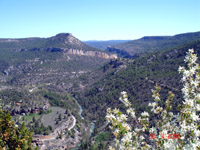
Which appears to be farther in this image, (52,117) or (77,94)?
(77,94)

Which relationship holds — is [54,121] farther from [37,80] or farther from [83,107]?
[37,80]

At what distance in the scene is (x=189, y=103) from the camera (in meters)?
7.77

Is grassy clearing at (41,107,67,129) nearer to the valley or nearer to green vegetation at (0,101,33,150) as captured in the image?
the valley

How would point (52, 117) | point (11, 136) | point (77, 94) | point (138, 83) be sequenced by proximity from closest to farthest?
point (11, 136), point (52, 117), point (138, 83), point (77, 94)

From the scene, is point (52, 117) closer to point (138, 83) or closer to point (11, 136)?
point (138, 83)

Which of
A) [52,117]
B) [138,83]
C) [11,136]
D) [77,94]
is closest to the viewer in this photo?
[11,136]

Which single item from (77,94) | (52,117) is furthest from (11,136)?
(77,94)

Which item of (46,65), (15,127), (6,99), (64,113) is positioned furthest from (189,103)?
(46,65)

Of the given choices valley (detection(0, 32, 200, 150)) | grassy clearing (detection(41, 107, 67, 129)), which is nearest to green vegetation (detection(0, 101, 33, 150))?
valley (detection(0, 32, 200, 150))

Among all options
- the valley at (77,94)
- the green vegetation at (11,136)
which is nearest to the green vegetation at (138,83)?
A: the valley at (77,94)

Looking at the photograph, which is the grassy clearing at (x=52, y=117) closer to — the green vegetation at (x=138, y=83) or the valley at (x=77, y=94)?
the valley at (x=77, y=94)

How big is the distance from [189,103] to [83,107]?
312 feet

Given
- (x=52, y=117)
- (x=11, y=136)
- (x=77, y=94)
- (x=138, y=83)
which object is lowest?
(x=77, y=94)

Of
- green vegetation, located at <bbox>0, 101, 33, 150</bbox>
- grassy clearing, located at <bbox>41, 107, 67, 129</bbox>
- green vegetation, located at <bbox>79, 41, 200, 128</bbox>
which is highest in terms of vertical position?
green vegetation, located at <bbox>0, 101, 33, 150</bbox>
